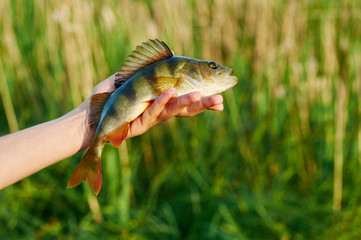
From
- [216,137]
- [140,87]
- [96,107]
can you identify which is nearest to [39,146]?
[96,107]

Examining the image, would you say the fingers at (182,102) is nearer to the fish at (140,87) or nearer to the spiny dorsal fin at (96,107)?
the fish at (140,87)

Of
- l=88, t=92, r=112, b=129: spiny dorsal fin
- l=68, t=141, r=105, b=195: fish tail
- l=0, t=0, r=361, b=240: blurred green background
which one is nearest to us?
l=68, t=141, r=105, b=195: fish tail

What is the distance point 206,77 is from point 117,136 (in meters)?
0.35

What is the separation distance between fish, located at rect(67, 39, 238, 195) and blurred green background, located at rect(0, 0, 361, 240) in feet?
3.80

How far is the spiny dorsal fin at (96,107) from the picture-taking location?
4.53 ft

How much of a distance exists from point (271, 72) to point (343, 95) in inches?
23.7

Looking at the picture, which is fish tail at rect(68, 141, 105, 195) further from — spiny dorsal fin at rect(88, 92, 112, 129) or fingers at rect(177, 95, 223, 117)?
fingers at rect(177, 95, 223, 117)

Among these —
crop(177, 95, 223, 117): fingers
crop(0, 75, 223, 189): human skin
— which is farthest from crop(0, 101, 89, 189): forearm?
crop(177, 95, 223, 117): fingers

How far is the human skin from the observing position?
4.76ft

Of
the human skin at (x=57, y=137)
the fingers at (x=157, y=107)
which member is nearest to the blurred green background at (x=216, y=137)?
the human skin at (x=57, y=137)

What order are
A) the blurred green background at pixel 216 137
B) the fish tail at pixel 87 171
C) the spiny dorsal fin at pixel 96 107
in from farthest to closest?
the blurred green background at pixel 216 137 → the spiny dorsal fin at pixel 96 107 → the fish tail at pixel 87 171

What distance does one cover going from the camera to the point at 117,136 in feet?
4.36

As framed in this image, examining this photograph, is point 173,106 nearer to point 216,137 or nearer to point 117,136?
point 117,136

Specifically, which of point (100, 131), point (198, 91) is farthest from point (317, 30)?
point (100, 131)
